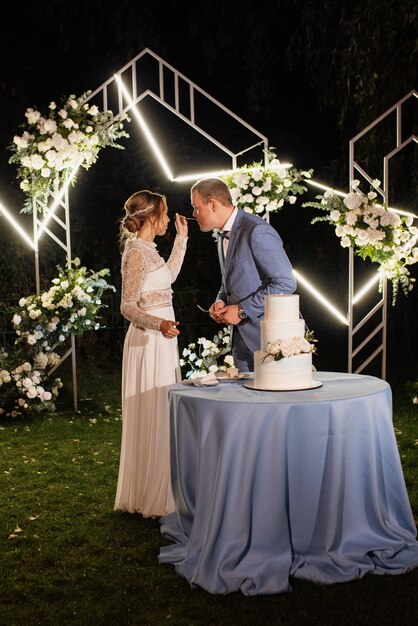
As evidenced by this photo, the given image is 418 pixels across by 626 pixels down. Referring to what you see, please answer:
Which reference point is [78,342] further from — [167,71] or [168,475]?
[168,475]

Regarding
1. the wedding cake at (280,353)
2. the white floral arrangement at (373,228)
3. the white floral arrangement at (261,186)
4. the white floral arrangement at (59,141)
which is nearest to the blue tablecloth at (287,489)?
the wedding cake at (280,353)

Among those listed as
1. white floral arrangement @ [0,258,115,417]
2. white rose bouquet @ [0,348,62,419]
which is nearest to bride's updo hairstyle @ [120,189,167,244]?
white floral arrangement @ [0,258,115,417]

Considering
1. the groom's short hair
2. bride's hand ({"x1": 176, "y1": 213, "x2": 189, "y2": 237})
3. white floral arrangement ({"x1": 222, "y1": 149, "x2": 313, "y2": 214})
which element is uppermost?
white floral arrangement ({"x1": 222, "y1": 149, "x2": 313, "y2": 214})

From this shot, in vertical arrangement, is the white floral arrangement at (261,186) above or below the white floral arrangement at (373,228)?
above

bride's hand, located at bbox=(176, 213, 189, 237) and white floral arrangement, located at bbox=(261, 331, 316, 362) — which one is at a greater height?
bride's hand, located at bbox=(176, 213, 189, 237)

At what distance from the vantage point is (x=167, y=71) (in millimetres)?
13781

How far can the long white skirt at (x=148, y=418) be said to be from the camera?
4.84 meters

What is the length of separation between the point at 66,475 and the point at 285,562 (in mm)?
2721

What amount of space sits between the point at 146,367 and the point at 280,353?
1184mm

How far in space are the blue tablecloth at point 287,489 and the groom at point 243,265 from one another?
30.1 inches

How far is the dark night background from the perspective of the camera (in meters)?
10.6

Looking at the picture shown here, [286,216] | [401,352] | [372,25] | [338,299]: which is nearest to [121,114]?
[372,25]

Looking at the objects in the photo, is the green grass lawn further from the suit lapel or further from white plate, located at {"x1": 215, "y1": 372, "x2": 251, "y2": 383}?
the suit lapel

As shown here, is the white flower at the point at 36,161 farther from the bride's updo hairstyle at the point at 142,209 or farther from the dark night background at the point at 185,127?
the dark night background at the point at 185,127
